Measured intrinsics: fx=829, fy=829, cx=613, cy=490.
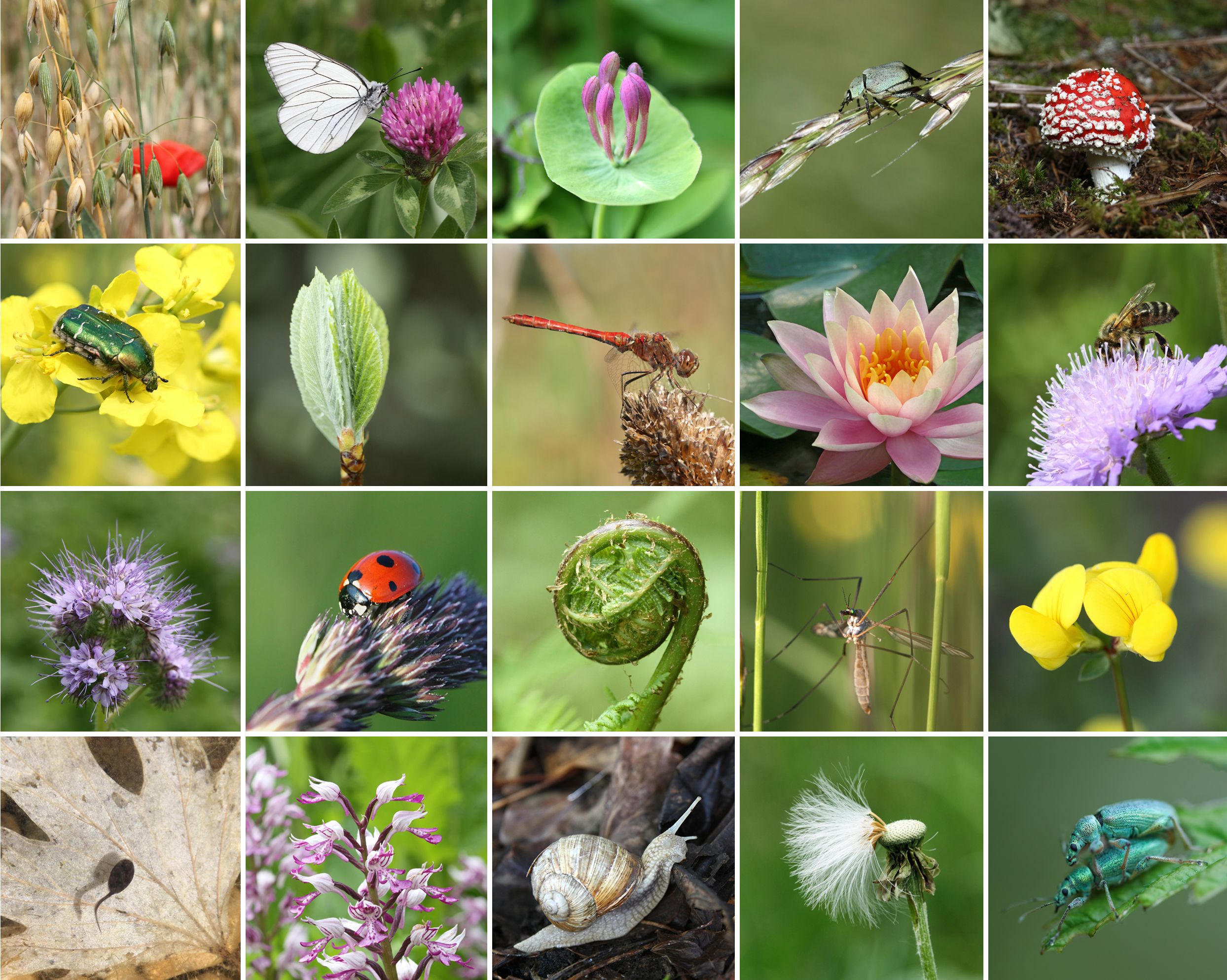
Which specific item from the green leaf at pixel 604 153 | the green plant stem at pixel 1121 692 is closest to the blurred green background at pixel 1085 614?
the green plant stem at pixel 1121 692

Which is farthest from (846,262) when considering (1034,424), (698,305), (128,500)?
(128,500)

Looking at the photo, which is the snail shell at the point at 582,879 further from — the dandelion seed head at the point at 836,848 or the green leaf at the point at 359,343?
the green leaf at the point at 359,343

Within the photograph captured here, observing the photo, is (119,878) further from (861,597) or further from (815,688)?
(861,597)

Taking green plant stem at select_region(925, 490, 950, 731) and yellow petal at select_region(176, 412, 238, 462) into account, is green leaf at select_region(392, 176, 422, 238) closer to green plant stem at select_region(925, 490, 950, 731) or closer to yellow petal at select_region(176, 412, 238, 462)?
yellow petal at select_region(176, 412, 238, 462)

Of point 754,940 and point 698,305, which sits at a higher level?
point 698,305

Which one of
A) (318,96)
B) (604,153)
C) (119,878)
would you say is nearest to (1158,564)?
(604,153)

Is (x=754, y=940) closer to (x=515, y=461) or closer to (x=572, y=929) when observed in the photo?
(x=572, y=929)

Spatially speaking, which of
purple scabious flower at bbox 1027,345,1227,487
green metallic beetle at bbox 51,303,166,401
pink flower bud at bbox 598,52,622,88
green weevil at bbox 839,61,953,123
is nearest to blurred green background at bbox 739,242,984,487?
purple scabious flower at bbox 1027,345,1227,487
